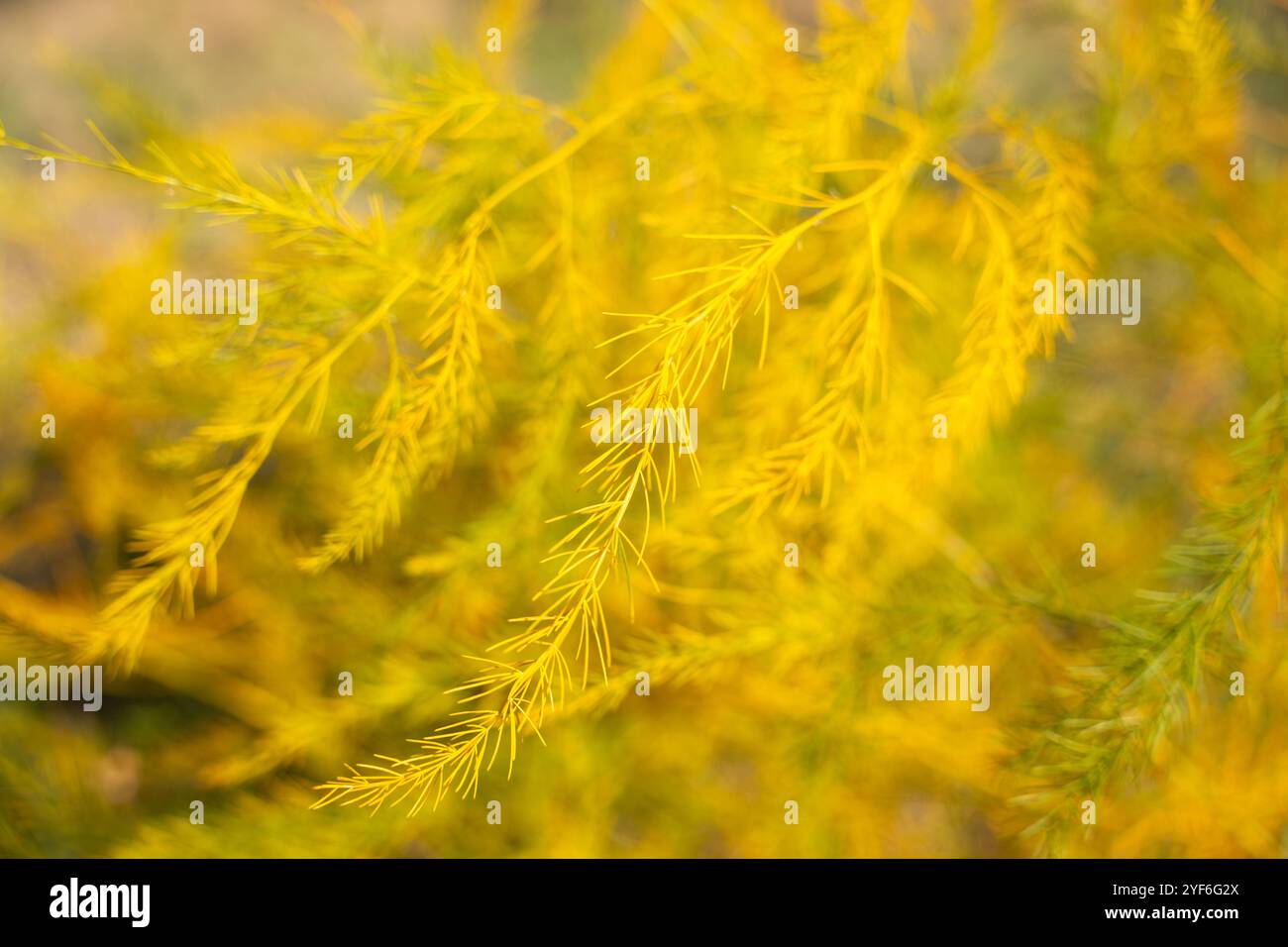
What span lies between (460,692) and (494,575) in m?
0.09

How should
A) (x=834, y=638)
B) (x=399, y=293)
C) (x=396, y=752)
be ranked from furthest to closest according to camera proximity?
(x=396, y=752) < (x=834, y=638) < (x=399, y=293)

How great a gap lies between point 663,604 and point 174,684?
359mm

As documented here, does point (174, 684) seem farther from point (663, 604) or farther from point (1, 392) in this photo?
point (663, 604)

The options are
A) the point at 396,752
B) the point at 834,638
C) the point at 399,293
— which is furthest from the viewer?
the point at 396,752

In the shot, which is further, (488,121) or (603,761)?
(603,761)

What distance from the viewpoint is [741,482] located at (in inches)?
16.8

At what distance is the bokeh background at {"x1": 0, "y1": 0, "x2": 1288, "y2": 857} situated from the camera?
45 centimetres

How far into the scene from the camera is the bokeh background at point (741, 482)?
0.45 metres

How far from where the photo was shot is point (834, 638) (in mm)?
522

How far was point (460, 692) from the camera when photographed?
0.59m

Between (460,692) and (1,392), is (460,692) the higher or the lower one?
the lower one
